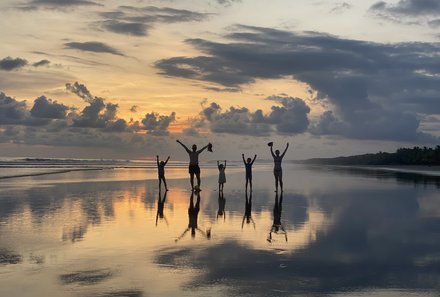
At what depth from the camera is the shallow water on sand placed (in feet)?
25.4

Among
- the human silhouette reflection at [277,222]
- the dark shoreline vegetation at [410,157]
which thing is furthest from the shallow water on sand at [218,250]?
the dark shoreline vegetation at [410,157]

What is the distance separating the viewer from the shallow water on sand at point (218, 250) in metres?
7.75

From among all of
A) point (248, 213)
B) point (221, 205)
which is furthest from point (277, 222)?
point (221, 205)

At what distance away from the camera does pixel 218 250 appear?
34.7 ft

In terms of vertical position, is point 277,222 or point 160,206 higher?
point 277,222

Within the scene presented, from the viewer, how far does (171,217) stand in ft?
53.3

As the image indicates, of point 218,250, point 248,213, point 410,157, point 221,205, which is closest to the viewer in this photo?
point 218,250

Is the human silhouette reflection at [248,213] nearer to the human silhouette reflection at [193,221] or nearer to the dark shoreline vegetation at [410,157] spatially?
the human silhouette reflection at [193,221]

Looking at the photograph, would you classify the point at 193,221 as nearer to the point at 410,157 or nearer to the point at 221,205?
the point at 221,205

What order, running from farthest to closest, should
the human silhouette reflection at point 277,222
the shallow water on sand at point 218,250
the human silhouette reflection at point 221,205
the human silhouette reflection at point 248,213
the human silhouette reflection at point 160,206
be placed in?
1. the human silhouette reflection at point 221,205
2. the human silhouette reflection at point 160,206
3. the human silhouette reflection at point 248,213
4. the human silhouette reflection at point 277,222
5. the shallow water on sand at point 218,250

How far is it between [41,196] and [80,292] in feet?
55.7

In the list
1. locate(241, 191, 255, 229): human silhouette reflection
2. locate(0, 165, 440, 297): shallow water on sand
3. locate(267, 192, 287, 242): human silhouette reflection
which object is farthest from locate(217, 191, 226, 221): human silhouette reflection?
locate(267, 192, 287, 242): human silhouette reflection

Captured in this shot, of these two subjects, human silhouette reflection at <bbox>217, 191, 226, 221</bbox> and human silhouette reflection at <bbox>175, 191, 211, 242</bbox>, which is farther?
human silhouette reflection at <bbox>217, 191, 226, 221</bbox>

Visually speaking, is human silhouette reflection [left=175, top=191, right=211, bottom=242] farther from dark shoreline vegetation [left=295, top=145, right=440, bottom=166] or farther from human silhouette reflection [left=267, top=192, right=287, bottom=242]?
dark shoreline vegetation [left=295, top=145, right=440, bottom=166]
